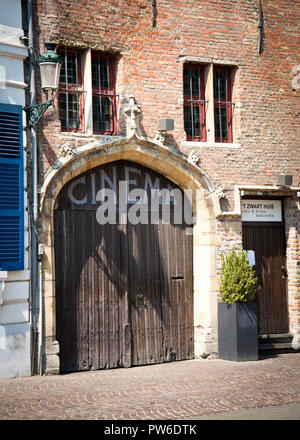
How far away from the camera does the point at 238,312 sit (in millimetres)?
11367

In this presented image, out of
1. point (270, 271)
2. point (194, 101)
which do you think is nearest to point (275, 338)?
point (270, 271)

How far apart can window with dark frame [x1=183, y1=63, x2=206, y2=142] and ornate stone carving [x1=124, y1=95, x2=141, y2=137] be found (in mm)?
1191

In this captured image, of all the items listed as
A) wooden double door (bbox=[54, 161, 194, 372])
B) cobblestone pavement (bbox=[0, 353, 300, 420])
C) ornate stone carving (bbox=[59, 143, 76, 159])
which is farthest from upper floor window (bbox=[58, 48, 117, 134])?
cobblestone pavement (bbox=[0, 353, 300, 420])

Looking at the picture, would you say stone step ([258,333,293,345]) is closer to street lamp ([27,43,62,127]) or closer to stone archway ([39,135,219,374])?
stone archway ([39,135,219,374])

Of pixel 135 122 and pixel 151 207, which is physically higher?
pixel 135 122

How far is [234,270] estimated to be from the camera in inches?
450

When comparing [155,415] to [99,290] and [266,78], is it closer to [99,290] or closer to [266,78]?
[99,290]

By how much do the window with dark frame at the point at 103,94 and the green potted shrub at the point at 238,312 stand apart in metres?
3.13

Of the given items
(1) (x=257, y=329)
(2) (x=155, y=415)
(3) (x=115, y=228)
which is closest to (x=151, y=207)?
(3) (x=115, y=228)

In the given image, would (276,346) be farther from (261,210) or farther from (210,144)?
(210,144)

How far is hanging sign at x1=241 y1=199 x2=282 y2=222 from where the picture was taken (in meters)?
12.4

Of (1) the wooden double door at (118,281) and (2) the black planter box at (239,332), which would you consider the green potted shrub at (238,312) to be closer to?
(2) the black planter box at (239,332)

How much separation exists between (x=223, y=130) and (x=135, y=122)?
1.97 meters

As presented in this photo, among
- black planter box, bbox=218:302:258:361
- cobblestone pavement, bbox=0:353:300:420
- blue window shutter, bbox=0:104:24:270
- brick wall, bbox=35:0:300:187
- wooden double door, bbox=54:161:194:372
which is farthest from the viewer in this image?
black planter box, bbox=218:302:258:361
